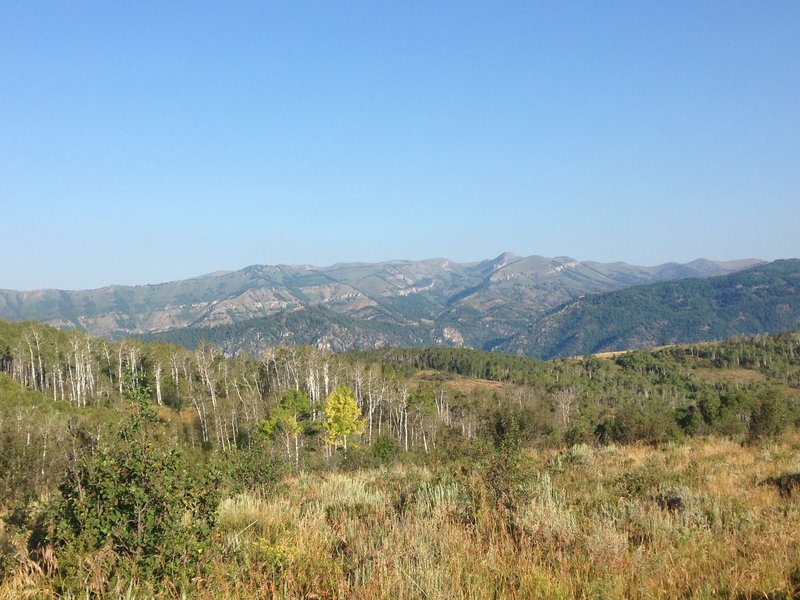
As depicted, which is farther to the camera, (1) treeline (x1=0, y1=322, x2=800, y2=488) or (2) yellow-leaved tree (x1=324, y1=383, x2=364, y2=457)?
(2) yellow-leaved tree (x1=324, y1=383, x2=364, y2=457)

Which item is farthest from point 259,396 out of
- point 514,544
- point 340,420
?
point 514,544

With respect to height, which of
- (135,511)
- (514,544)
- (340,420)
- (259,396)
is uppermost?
(135,511)

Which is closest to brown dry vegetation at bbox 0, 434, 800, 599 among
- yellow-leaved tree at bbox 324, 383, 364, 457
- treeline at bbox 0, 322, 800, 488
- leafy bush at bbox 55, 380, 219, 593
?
leafy bush at bbox 55, 380, 219, 593

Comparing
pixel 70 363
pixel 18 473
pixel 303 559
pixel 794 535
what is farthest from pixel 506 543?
pixel 70 363

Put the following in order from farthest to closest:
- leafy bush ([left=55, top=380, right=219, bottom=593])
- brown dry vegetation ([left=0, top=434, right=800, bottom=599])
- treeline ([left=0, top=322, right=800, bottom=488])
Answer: treeline ([left=0, top=322, right=800, bottom=488]) → leafy bush ([left=55, top=380, right=219, bottom=593]) → brown dry vegetation ([left=0, top=434, right=800, bottom=599])

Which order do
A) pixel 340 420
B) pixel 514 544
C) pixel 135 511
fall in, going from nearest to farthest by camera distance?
pixel 135 511
pixel 514 544
pixel 340 420

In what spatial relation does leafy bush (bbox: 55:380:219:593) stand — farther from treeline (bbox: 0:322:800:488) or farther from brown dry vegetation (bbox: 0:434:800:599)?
treeline (bbox: 0:322:800:488)

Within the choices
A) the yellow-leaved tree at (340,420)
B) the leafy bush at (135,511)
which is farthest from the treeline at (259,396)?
the leafy bush at (135,511)

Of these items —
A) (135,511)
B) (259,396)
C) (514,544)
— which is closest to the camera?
(135,511)

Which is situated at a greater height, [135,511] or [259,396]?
[135,511]

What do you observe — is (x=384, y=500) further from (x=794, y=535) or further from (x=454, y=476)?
(x=794, y=535)

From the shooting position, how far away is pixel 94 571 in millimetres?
5258

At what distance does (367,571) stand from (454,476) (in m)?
6.48

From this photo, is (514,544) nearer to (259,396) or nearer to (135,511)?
(135,511)
